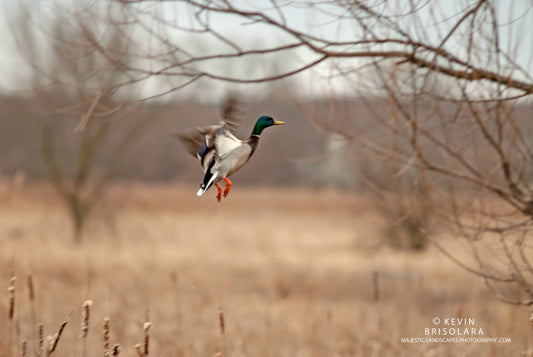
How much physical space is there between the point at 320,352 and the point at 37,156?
23.5 m

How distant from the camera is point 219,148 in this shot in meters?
1.16

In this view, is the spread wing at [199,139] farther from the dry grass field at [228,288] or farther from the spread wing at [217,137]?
the dry grass field at [228,288]

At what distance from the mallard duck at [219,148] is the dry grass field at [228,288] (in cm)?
6

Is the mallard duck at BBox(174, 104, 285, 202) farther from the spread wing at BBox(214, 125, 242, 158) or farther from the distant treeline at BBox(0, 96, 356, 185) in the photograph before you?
the distant treeline at BBox(0, 96, 356, 185)

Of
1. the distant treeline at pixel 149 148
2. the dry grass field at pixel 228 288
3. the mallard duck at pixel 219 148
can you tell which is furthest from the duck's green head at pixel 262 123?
the distant treeline at pixel 149 148

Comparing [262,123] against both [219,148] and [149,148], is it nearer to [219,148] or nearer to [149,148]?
[219,148]

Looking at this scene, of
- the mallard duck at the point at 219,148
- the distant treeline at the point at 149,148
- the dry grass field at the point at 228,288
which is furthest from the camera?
the distant treeline at the point at 149,148

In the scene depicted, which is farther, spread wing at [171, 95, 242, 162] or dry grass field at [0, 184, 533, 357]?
dry grass field at [0, 184, 533, 357]

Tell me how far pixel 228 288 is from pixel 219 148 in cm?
919

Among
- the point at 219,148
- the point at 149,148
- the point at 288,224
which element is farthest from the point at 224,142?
the point at 149,148

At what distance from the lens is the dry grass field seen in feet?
17.3

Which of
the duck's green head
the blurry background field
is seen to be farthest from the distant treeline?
the duck's green head

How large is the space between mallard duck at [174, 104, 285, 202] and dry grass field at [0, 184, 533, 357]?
0.06 meters

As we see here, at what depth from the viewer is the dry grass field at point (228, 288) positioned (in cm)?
526
